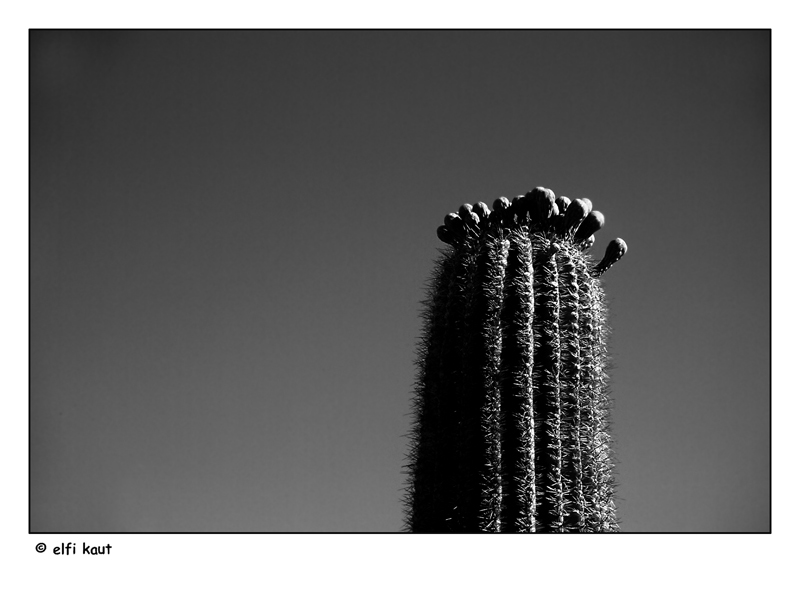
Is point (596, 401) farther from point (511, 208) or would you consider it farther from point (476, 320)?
point (511, 208)

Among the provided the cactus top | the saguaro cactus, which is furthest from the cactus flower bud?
the saguaro cactus

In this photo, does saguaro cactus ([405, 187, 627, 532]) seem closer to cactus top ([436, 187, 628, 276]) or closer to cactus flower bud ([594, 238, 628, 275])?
cactus top ([436, 187, 628, 276])

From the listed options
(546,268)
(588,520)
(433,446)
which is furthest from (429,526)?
(546,268)

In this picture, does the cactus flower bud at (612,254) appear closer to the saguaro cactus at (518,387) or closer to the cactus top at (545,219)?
the cactus top at (545,219)

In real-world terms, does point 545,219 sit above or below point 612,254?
above

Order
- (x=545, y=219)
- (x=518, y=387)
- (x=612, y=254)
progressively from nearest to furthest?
(x=518, y=387) < (x=545, y=219) < (x=612, y=254)

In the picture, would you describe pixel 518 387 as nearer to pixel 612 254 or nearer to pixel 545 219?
pixel 545 219

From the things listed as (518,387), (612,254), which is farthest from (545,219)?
(518,387)

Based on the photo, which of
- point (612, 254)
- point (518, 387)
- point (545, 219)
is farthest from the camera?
point (612, 254)

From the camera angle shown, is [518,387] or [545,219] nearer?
[518,387]

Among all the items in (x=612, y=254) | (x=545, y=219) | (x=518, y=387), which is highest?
(x=545, y=219)
